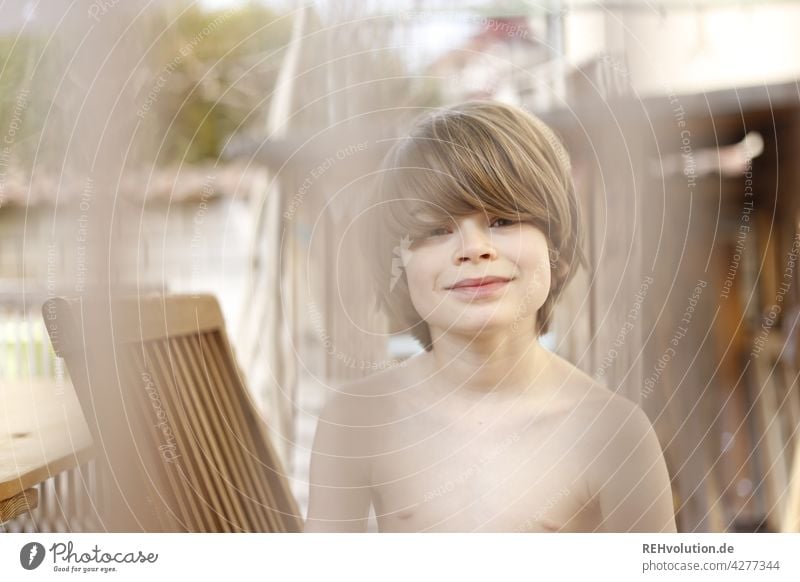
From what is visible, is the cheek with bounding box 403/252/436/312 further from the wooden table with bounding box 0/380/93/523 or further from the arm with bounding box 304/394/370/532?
the wooden table with bounding box 0/380/93/523

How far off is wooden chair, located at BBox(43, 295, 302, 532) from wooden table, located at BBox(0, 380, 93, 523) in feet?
0.11

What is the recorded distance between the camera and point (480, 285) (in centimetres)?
61

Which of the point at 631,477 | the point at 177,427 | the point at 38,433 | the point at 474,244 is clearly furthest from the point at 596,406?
the point at 38,433

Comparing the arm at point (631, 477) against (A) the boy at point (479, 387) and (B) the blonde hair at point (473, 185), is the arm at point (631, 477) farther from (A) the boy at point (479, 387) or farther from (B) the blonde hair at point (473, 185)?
(B) the blonde hair at point (473, 185)

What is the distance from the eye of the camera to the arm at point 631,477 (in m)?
0.63

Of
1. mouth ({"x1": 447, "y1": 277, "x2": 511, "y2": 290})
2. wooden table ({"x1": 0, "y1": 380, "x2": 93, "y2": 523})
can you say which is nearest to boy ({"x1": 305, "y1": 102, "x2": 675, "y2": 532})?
mouth ({"x1": 447, "y1": 277, "x2": 511, "y2": 290})

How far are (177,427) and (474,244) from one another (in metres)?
0.29

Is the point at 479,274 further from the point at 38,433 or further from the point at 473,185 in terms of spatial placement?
the point at 38,433

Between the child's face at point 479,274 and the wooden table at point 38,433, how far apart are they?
0.31 m

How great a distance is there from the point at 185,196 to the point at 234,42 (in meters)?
0.13

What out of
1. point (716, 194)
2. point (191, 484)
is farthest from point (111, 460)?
point (716, 194)

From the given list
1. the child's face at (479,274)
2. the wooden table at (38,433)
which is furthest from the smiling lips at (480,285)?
the wooden table at (38,433)
